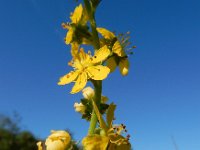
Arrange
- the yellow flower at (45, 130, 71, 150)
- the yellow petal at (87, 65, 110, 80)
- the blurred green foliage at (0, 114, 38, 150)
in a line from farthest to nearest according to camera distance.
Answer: the blurred green foliage at (0, 114, 38, 150) < the yellow petal at (87, 65, 110, 80) < the yellow flower at (45, 130, 71, 150)

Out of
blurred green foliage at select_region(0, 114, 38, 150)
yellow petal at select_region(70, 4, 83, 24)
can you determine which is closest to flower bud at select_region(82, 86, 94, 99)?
yellow petal at select_region(70, 4, 83, 24)

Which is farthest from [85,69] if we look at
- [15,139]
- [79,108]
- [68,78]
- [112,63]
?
[15,139]

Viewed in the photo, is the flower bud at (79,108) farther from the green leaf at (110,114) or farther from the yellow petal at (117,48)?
the yellow petal at (117,48)

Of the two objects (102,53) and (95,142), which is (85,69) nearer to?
(102,53)

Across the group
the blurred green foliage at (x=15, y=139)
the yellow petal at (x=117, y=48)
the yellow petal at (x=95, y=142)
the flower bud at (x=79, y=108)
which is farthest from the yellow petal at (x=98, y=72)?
the blurred green foliage at (x=15, y=139)

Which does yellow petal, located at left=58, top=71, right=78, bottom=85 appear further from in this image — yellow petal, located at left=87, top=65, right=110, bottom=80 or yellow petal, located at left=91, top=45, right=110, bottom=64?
yellow petal, located at left=91, top=45, right=110, bottom=64

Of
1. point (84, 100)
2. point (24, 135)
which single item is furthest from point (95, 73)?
point (24, 135)
